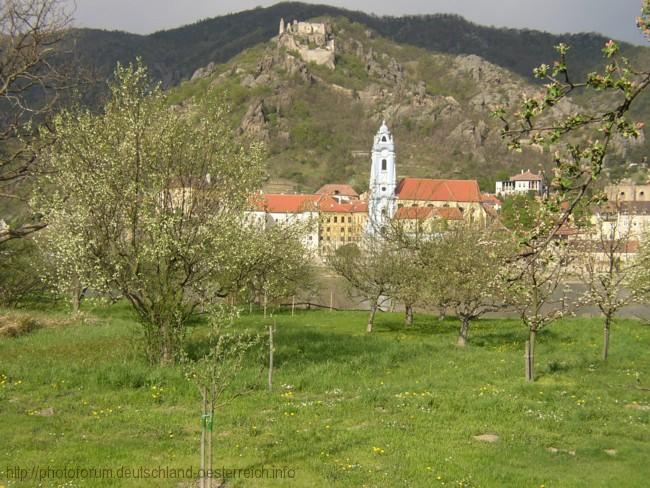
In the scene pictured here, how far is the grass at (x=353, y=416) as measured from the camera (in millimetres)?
11242

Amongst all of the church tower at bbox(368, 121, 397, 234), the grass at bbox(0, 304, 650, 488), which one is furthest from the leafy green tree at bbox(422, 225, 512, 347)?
the church tower at bbox(368, 121, 397, 234)

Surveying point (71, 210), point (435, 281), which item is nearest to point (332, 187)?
point (435, 281)

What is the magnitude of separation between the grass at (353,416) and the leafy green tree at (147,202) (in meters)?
2.72

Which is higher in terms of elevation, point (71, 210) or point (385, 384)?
point (71, 210)

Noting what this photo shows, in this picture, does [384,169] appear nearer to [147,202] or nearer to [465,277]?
[465,277]

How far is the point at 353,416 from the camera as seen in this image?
14.8 metres

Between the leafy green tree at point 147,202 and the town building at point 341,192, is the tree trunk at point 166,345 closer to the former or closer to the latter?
the leafy green tree at point 147,202

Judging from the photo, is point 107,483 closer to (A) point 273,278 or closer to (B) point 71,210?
(B) point 71,210

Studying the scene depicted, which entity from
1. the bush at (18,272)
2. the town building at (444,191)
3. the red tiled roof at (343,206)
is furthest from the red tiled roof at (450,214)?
the town building at (444,191)

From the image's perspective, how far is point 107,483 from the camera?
10.3m

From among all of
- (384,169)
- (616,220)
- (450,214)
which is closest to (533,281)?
(616,220)

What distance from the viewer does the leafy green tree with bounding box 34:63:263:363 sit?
18.6m

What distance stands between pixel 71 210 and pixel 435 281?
1736cm

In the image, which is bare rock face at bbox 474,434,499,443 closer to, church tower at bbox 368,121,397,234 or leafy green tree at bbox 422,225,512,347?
leafy green tree at bbox 422,225,512,347
